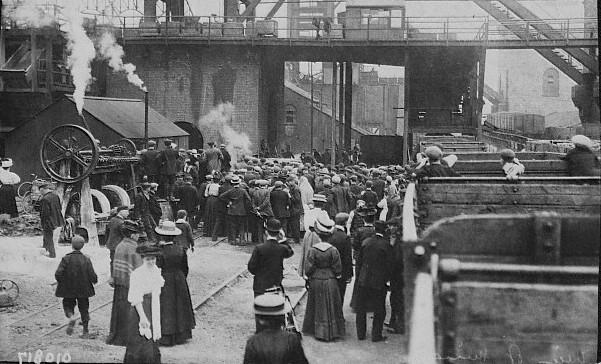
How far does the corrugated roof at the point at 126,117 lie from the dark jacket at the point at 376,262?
31.0ft

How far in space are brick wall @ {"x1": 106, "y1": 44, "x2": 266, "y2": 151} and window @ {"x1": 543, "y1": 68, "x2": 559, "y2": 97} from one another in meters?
16.0

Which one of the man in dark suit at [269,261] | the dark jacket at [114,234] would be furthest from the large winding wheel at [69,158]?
the man in dark suit at [269,261]

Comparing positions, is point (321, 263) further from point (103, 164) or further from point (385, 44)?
point (385, 44)

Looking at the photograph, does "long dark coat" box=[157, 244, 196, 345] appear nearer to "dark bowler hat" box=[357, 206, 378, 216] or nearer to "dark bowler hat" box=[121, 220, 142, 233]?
"dark bowler hat" box=[121, 220, 142, 233]

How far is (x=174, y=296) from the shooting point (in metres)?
7.50

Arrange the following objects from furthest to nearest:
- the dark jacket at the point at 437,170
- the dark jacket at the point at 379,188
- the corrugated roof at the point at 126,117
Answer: the corrugated roof at the point at 126,117
the dark jacket at the point at 379,188
the dark jacket at the point at 437,170

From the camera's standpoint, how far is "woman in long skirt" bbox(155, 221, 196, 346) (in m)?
7.31

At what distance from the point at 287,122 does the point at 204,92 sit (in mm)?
12954

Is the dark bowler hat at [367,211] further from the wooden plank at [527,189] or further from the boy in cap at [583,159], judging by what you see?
the boy in cap at [583,159]

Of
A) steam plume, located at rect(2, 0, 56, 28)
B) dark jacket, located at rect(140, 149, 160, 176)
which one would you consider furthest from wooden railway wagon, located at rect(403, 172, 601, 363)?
steam plume, located at rect(2, 0, 56, 28)

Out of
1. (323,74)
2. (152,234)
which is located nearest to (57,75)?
(152,234)

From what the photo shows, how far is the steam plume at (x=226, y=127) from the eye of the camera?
1066 inches

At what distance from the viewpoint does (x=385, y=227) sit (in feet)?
26.1

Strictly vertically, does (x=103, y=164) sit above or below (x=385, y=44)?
below
